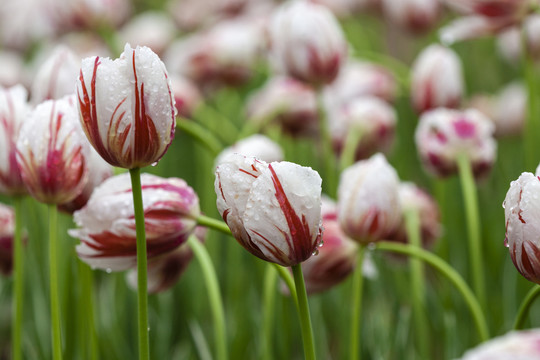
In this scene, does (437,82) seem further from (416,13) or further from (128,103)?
(128,103)

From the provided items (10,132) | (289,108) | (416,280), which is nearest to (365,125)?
(289,108)

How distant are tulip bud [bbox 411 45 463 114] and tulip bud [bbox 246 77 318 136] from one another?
191mm

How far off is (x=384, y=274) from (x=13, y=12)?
1481 mm

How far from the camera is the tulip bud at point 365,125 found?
1.02 m

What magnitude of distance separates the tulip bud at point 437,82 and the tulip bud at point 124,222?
1.77 feet

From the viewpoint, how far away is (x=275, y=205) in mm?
432

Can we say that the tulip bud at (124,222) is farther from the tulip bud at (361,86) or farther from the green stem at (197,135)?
the tulip bud at (361,86)

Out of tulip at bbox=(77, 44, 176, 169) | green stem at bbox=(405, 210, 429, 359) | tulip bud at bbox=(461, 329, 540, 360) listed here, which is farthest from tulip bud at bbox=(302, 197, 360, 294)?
tulip bud at bbox=(461, 329, 540, 360)

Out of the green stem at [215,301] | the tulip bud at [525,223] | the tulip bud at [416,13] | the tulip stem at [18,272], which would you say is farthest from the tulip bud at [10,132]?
the tulip bud at [416,13]

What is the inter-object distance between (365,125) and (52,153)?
21.8 inches

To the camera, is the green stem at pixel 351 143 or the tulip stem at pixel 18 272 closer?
the tulip stem at pixel 18 272

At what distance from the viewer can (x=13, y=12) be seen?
7.20 feet

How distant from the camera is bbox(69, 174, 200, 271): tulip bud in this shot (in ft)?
1.77

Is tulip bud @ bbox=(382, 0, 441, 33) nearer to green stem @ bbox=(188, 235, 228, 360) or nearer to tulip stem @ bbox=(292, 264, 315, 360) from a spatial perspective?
green stem @ bbox=(188, 235, 228, 360)
